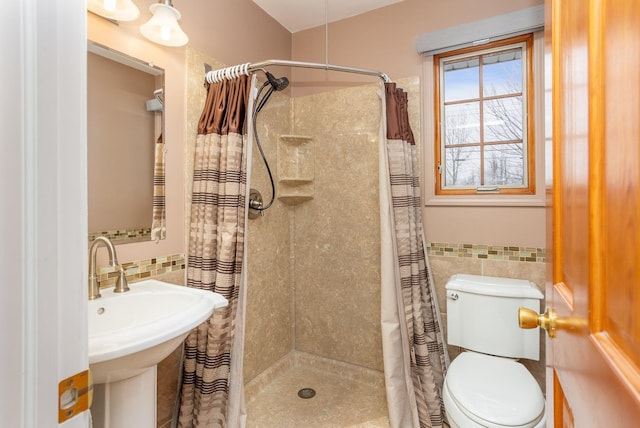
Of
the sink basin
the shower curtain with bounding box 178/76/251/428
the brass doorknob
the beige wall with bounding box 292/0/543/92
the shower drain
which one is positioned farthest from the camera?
the shower drain

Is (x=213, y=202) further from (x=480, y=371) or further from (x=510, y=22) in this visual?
(x=510, y=22)

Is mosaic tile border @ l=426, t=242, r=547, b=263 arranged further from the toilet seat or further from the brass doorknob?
the brass doorknob

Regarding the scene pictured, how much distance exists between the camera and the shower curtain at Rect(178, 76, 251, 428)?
4.98ft

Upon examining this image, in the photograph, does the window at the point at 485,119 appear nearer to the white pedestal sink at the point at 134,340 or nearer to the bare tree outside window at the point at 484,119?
the bare tree outside window at the point at 484,119

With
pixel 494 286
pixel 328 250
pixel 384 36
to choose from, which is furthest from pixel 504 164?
pixel 328 250

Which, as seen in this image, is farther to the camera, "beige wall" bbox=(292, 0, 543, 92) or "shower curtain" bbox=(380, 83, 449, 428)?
"beige wall" bbox=(292, 0, 543, 92)

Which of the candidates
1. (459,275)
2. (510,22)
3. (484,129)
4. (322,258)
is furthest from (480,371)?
(510,22)

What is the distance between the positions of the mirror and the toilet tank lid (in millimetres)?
1598

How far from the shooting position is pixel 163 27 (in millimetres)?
1415

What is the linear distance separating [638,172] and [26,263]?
702mm

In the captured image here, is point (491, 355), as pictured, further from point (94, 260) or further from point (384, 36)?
point (384, 36)

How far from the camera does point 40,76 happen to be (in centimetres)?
40

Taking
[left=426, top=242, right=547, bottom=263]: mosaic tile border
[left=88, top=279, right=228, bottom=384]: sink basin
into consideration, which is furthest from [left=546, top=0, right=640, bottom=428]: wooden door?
[left=426, top=242, right=547, bottom=263]: mosaic tile border

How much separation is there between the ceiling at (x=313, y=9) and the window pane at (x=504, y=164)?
1.20m
